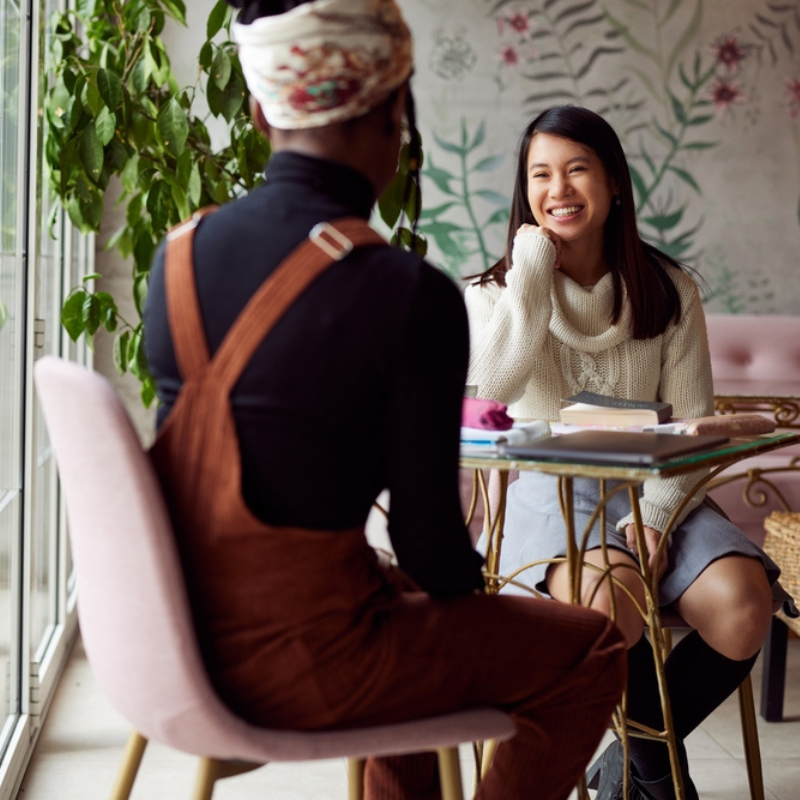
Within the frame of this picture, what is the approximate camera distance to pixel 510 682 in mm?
1196

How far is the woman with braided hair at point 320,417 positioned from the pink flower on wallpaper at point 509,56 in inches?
124

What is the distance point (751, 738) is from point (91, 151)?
1934mm

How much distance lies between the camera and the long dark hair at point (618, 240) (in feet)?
7.20

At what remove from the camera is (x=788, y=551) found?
2.57m

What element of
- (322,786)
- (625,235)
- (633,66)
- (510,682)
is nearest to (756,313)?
(633,66)

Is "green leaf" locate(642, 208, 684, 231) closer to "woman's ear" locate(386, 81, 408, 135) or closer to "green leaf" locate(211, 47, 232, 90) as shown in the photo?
"green leaf" locate(211, 47, 232, 90)

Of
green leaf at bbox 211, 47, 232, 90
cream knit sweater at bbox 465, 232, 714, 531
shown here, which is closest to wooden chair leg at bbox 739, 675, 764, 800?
cream knit sweater at bbox 465, 232, 714, 531

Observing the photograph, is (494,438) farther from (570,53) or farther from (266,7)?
(570,53)

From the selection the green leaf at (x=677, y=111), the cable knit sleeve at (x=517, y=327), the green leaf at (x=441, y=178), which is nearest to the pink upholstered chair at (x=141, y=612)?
the cable knit sleeve at (x=517, y=327)

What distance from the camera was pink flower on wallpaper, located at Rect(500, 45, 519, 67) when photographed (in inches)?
165

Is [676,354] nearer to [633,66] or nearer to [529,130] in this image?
[529,130]

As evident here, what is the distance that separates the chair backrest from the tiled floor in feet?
3.93

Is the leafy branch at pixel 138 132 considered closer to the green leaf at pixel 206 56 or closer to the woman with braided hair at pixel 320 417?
the green leaf at pixel 206 56

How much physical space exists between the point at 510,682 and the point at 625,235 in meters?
1.29
